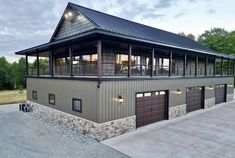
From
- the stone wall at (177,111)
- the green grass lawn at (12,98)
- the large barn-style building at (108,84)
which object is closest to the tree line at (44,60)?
the green grass lawn at (12,98)

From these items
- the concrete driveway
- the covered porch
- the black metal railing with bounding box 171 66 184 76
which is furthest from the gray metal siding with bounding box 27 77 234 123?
the black metal railing with bounding box 171 66 184 76

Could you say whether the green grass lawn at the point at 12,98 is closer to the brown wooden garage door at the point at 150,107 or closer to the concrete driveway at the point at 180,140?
the brown wooden garage door at the point at 150,107

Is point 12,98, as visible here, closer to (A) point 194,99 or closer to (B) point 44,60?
(B) point 44,60

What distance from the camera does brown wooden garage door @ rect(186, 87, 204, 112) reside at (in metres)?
15.7

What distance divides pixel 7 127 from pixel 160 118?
10442 millimetres

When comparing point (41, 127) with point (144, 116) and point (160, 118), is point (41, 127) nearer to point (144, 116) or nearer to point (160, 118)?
point (144, 116)

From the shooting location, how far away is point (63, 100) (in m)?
11.9

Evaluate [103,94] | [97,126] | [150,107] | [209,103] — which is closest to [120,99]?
[103,94]

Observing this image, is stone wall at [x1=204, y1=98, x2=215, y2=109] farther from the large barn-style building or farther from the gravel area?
the gravel area

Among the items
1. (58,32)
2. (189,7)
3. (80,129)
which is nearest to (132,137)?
(80,129)

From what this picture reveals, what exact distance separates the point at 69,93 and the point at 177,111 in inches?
340

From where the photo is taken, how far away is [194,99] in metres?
16.4

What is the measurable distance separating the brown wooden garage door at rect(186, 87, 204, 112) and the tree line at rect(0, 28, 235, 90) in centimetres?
2895

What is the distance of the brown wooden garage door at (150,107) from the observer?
11.1 m
